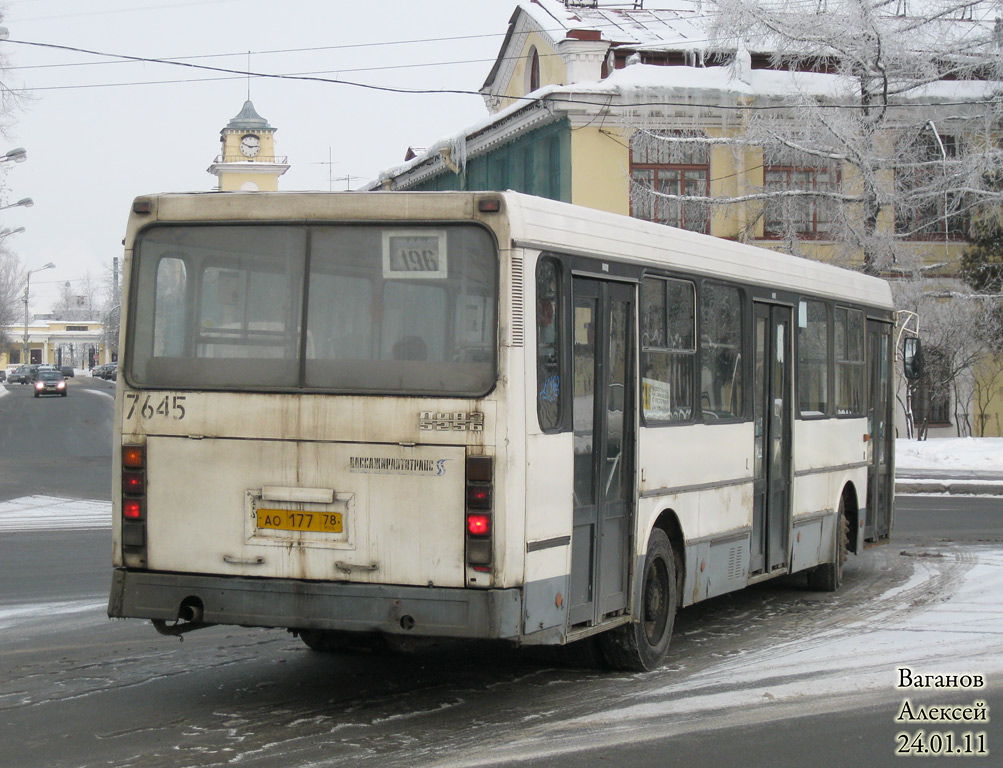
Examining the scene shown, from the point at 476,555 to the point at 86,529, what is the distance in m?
11.5

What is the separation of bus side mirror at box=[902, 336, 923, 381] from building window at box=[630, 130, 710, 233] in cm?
1926

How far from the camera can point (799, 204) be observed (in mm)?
33375

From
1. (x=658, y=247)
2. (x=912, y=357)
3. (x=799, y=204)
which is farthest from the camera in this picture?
(x=799, y=204)

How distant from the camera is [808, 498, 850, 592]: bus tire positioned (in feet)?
40.9

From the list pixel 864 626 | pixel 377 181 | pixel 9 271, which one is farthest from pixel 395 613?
pixel 9 271

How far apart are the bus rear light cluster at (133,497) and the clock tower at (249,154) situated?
12131 centimetres

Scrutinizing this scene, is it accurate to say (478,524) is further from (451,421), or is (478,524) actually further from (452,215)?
(452,215)

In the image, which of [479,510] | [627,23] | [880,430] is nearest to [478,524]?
[479,510]

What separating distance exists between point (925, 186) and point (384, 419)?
89.3ft

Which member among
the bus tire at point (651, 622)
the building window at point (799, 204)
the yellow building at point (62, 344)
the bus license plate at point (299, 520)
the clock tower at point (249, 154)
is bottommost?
the bus tire at point (651, 622)

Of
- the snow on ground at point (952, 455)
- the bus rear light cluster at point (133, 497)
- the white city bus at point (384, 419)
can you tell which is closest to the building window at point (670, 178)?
the snow on ground at point (952, 455)

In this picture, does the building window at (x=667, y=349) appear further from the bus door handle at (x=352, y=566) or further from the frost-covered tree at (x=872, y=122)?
the frost-covered tree at (x=872, y=122)

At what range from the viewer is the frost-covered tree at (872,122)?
3153cm

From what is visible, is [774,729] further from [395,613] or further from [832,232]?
[832,232]
